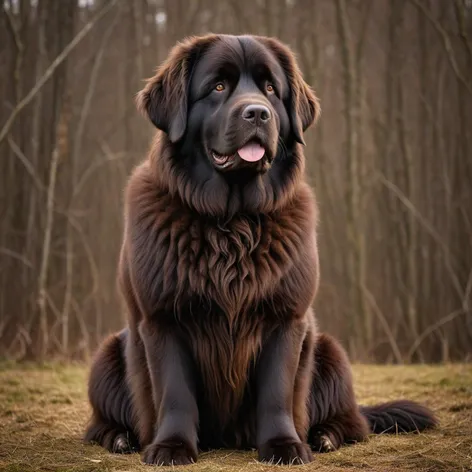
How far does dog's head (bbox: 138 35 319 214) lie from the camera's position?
3.11 meters

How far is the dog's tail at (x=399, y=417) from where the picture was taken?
149 inches

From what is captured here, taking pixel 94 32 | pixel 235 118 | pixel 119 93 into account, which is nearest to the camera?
pixel 235 118

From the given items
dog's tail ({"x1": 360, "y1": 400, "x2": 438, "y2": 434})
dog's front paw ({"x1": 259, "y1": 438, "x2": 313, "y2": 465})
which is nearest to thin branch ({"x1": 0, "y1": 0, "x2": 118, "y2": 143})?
dog's tail ({"x1": 360, "y1": 400, "x2": 438, "y2": 434})

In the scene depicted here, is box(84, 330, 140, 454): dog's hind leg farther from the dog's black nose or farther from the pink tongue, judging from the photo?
the dog's black nose

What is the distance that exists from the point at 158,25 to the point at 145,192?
20.4ft

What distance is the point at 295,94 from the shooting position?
3469 mm

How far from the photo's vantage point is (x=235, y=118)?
306 cm

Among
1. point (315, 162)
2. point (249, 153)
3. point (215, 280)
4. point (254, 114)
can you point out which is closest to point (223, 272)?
point (215, 280)

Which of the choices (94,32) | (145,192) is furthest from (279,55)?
(94,32)

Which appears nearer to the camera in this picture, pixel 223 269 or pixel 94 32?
pixel 223 269

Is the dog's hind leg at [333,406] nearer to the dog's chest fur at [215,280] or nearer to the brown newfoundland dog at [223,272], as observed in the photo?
the brown newfoundland dog at [223,272]

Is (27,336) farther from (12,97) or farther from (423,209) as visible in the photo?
(423,209)

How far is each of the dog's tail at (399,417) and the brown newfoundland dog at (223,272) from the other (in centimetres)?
29

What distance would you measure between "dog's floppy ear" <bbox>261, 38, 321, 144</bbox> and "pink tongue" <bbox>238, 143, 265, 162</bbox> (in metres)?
0.35
